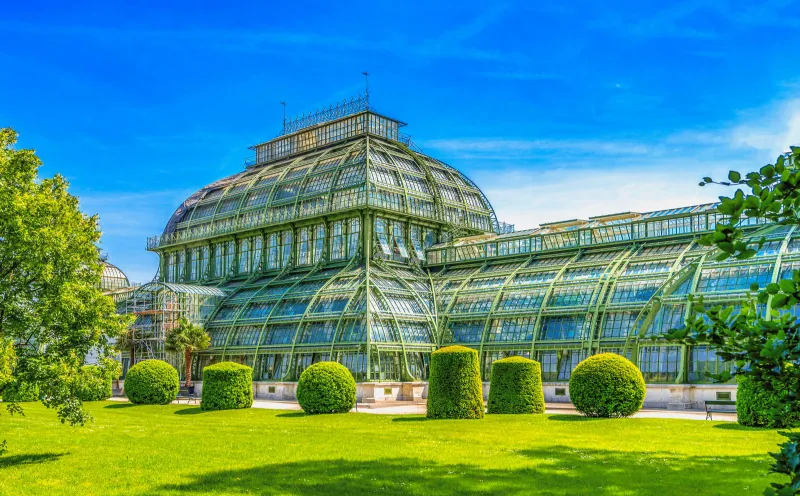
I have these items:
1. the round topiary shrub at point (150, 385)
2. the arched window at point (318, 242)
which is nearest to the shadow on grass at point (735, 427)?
the round topiary shrub at point (150, 385)

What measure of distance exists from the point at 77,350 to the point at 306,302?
38380mm

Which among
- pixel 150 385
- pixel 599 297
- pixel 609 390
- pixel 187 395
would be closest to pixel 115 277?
pixel 187 395

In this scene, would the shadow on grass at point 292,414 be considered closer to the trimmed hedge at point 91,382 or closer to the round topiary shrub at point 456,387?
the round topiary shrub at point 456,387

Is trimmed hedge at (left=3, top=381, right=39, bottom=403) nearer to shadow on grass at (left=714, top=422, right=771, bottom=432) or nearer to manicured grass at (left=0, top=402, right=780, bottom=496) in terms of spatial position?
manicured grass at (left=0, top=402, right=780, bottom=496)

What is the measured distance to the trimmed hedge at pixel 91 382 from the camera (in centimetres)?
2350

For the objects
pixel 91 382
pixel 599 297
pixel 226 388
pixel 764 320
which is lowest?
pixel 226 388

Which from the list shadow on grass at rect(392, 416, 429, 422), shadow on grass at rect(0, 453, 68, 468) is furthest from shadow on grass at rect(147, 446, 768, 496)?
shadow on grass at rect(392, 416, 429, 422)

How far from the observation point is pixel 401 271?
219 ft

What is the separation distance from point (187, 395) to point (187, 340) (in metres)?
4.50

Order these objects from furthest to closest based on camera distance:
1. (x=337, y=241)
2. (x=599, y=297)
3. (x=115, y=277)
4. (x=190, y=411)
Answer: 1. (x=115, y=277)
2. (x=337, y=241)
3. (x=599, y=297)
4. (x=190, y=411)

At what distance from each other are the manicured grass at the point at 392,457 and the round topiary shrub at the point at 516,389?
2.86 m

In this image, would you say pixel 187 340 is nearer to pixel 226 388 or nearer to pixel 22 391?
pixel 226 388

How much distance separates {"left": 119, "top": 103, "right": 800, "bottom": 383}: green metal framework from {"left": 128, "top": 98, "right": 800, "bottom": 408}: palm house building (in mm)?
127

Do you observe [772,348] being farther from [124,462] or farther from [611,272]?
[611,272]
